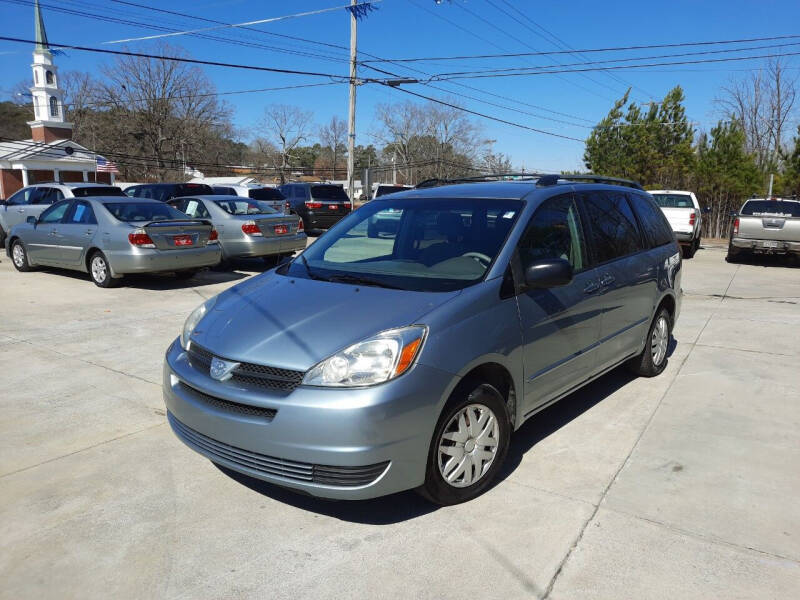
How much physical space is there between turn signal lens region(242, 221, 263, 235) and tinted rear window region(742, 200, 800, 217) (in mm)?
11689

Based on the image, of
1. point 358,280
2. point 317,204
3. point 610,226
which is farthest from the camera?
point 317,204

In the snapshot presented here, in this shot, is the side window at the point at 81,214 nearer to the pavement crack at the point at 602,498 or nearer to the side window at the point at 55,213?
the side window at the point at 55,213

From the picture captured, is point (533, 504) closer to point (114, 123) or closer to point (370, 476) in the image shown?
A: point (370, 476)

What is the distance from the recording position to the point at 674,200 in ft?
56.0

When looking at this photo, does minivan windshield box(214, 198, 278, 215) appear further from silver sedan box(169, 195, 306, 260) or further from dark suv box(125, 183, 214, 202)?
dark suv box(125, 183, 214, 202)

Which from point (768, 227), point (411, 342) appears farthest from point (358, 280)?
point (768, 227)

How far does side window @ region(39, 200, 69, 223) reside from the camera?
36.2 feet

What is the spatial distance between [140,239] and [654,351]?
791 centimetres

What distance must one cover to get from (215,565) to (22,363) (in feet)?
13.9

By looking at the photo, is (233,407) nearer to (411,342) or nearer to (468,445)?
(411,342)

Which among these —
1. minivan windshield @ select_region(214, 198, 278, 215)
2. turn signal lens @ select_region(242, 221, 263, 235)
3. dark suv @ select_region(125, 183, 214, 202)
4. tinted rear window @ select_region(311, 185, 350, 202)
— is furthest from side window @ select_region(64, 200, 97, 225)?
tinted rear window @ select_region(311, 185, 350, 202)

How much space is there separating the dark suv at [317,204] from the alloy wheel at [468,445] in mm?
17450

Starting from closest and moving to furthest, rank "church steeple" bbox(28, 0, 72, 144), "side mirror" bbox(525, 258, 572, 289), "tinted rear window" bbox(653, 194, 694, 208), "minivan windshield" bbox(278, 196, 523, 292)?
"side mirror" bbox(525, 258, 572, 289), "minivan windshield" bbox(278, 196, 523, 292), "tinted rear window" bbox(653, 194, 694, 208), "church steeple" bbox(28, 0, 72, 144)

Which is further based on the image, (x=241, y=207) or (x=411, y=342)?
(x=241, y=207)
